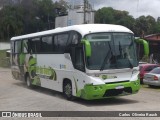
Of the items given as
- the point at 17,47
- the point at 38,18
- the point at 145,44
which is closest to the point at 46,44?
the point at 145,44

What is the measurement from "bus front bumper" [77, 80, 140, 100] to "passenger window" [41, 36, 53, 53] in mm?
4177

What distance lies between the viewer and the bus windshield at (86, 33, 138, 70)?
15.2 meters

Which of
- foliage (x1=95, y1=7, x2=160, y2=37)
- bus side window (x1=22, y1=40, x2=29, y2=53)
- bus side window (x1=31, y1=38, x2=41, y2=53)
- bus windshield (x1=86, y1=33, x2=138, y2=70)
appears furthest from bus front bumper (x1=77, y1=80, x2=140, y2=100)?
foliage (x1=95, y1=7, x2=160, y2=37)

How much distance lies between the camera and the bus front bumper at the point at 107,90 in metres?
15.1

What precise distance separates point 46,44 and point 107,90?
5.67 m

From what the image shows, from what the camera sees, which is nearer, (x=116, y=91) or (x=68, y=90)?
(x=116, y=91)

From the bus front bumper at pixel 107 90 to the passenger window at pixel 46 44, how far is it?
418 cm

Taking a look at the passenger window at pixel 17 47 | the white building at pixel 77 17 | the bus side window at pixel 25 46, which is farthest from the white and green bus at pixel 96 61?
the white building at pixel 77 17

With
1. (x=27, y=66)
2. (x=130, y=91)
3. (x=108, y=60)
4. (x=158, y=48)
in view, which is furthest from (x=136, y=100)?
(x=158, y=48)

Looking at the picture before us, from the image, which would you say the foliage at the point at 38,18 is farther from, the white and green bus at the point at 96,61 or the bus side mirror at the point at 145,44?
the bus side mirror at the point at 145,44

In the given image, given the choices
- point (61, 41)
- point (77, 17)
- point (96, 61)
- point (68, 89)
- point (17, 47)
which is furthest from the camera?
point (77, 17)

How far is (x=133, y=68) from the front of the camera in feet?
52.1

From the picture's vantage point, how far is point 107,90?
15289 mm

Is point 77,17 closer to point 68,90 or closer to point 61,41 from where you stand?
point 61,41
